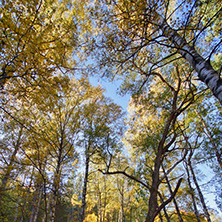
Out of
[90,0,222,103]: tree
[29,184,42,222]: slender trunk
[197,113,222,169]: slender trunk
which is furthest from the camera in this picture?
[197,113,222,169]: slender trunk

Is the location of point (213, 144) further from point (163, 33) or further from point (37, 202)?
point (37, 202)

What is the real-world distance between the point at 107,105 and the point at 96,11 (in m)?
6.15

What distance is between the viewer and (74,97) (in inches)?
279

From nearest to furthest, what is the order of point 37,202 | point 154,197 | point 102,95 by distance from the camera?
point 154,197 < point 37,202 < point 102,95

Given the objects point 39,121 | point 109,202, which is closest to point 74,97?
point 39,121

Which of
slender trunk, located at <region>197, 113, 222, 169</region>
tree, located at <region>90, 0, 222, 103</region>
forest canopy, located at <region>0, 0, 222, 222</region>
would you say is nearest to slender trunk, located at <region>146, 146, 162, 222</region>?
forest canopy, located at <region>0, 0, 222, 222</region>

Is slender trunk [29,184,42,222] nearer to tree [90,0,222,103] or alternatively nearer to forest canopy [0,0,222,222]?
forest canopy [0,0,222,222]

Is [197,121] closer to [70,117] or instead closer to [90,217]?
[70,117]

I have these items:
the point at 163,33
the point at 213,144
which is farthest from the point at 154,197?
the point at 213,144

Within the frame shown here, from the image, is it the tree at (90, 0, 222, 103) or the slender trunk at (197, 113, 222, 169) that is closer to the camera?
the tree at (90, 0, 222, 103)

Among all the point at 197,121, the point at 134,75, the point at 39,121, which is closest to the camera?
the point at 134,75

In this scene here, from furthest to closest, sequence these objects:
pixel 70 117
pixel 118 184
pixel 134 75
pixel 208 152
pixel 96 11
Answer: pixel 118 184 → pixel 208 152 → pixel 70 117 → pixel 134 75 → pixel 96 11

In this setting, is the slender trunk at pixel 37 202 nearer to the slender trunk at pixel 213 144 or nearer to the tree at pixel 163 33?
the tree at pixel 163 33

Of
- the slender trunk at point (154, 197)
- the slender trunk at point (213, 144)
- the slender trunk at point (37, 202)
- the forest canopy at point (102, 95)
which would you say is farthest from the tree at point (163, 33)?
the slender trunk at point (213, 144)
